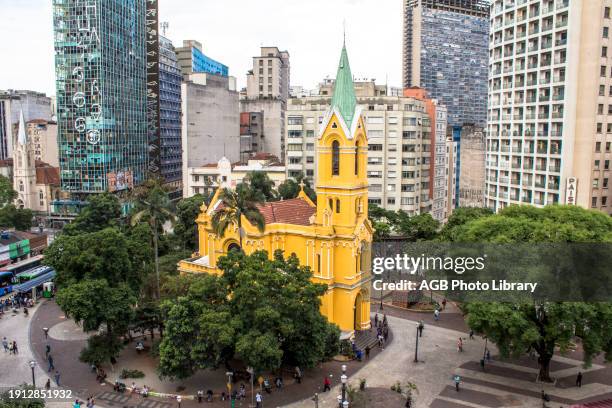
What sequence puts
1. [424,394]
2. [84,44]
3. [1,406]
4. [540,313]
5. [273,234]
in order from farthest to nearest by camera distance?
[84,44] → [273,234] → [424,394] → [540,313] → [1,406]

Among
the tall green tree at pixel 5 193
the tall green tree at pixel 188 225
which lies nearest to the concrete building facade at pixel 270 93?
the tall green tree at pixel 5 193

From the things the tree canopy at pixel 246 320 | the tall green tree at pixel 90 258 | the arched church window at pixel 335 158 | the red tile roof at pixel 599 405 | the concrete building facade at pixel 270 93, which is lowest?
the red tile roof at pixel 599 405

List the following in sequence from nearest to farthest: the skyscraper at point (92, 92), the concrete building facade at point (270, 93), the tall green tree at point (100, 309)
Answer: the tall green tree at point (100, 309)
the skyscraper at point (92, 92)
the concrete building facade at point (270, 93)

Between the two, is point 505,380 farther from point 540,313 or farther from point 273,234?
point 273,234

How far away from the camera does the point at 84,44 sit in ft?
301

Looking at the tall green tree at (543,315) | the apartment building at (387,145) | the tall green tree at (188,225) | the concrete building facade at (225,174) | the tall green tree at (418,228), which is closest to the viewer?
the tall green tree at (543,315)

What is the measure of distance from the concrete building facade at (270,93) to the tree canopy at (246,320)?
107 meters

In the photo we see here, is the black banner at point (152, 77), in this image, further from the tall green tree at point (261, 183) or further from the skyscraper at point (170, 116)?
the tall green tree at point (261, 183)

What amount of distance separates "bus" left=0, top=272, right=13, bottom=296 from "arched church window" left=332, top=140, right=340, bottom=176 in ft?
129

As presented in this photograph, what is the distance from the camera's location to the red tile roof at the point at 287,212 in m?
49.1

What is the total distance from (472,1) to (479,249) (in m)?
157

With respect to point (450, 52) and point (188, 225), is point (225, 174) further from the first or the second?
point (450, 52)

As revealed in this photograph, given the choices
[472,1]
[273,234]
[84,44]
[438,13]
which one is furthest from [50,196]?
[472,1]

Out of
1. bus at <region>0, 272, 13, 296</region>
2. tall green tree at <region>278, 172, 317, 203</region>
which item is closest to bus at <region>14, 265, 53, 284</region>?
bus at <region>0, 272, 13, 296</region>
